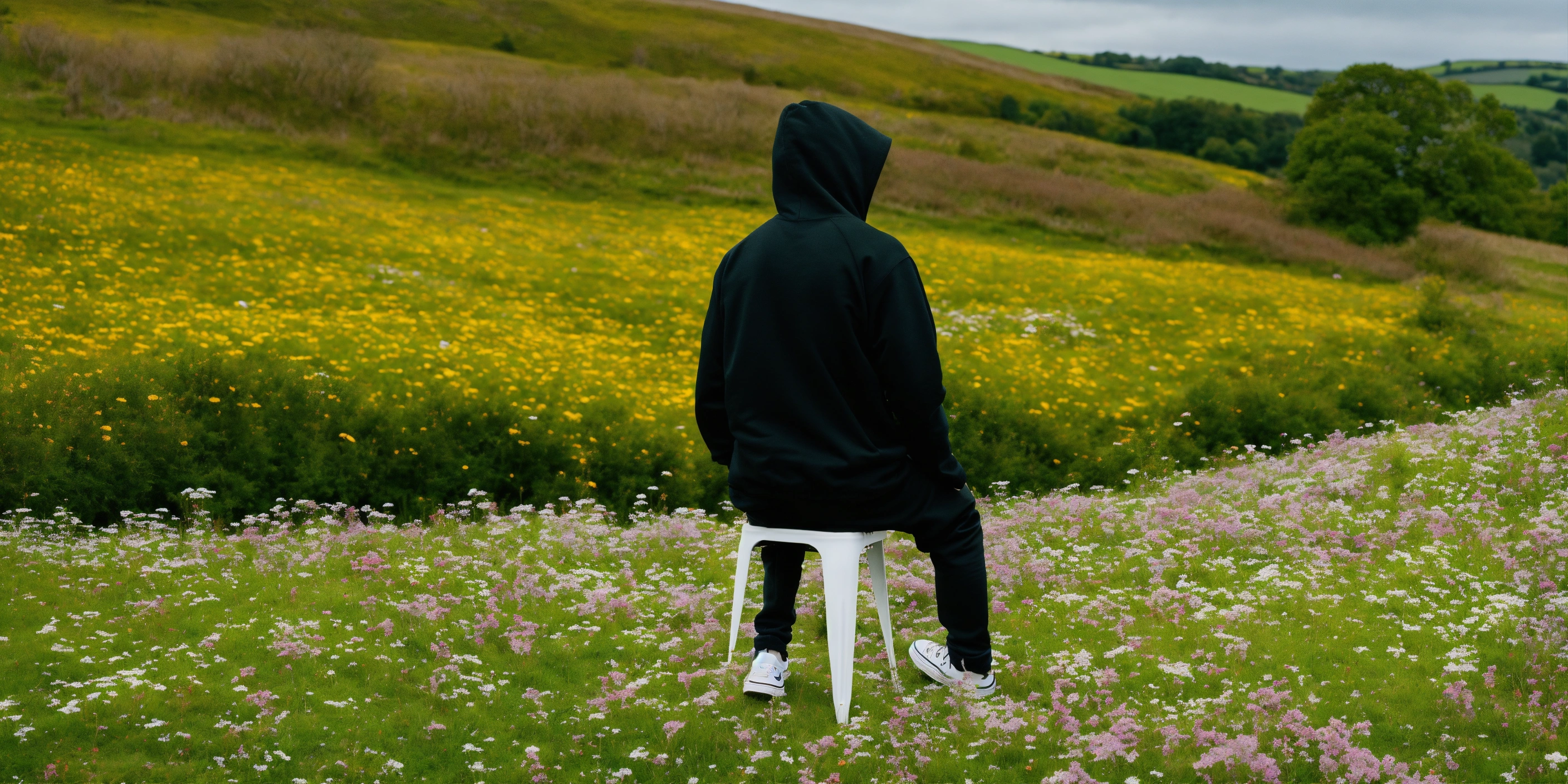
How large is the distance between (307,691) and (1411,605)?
22.6 feet

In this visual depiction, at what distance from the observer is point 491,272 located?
21234mm

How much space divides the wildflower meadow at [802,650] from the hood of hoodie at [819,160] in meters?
2.67

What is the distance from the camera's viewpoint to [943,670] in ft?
19.2

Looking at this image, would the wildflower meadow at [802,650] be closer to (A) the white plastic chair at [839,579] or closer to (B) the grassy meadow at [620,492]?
(B) the grassy meadow at [620,492]

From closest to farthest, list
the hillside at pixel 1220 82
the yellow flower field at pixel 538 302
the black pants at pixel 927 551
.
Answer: the black pants at pixel 927 551
the yellow flower field at pixel 538 302
the hillside at pixel 1220 82

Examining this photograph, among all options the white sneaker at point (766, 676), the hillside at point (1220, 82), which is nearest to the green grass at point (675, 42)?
the hillside at point (1220, 82)

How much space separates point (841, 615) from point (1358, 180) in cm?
3902

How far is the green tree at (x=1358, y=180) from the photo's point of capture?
121 feet

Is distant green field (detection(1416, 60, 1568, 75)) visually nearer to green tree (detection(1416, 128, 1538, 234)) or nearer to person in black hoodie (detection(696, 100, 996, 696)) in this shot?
green tree (detection(1416, 128, 1538, 234))

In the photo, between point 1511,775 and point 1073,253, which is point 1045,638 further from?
point 1073,253

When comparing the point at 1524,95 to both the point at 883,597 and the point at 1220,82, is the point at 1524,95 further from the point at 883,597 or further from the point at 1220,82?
the point at 883,597

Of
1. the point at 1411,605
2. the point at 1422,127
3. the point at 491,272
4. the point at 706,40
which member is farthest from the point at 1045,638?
the point at 706,40

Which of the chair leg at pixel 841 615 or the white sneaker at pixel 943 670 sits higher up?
the chair leg at pixel 841 615

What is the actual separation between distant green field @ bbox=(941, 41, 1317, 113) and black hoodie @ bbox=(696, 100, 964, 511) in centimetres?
10794
